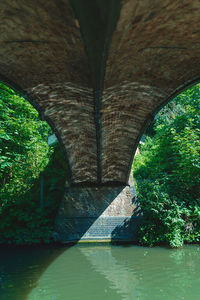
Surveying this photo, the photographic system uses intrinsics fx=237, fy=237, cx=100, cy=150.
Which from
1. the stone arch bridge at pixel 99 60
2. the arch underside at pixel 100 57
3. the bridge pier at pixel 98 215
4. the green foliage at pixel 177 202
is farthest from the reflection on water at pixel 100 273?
the arch underside at pixel 100 57

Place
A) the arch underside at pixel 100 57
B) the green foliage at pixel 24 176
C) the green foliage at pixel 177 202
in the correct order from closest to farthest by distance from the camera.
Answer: the arch underside at pixel 100 57
the green foliage at pixel 24 176
the green foliage at pixel 177 202

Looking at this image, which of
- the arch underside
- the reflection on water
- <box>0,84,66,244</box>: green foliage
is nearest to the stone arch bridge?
the arch underside

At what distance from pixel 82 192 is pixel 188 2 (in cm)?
752

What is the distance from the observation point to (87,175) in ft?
28.0

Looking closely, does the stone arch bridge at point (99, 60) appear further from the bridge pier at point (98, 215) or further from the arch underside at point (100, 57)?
the bridge pier at point (98, 215)

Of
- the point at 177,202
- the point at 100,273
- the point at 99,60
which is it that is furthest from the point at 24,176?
the point at 99,60

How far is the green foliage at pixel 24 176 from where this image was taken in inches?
280

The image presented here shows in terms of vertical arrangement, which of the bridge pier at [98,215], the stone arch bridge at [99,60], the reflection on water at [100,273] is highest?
the stone arch bridge at [99,60]

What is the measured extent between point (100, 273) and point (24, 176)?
19.9ft

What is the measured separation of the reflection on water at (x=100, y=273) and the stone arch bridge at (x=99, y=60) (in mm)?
2942

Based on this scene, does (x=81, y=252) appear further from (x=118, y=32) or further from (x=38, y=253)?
(x=118, y=32)

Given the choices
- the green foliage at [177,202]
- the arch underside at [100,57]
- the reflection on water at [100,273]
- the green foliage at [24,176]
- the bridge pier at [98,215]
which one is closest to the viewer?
the arch underside at [100,57]

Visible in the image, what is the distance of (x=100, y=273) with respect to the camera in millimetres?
5160

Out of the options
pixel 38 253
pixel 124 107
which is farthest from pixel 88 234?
pixel 124 107
